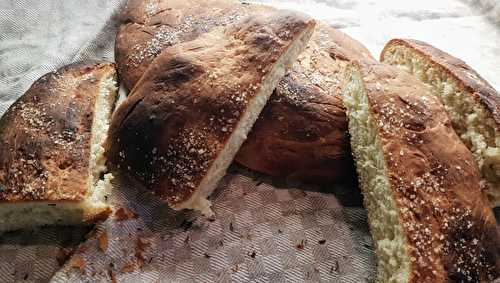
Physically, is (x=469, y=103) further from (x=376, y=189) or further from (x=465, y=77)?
(x=376, y=189)

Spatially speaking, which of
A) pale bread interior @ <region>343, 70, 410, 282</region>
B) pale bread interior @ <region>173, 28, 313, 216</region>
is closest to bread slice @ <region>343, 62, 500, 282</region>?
pale bread interior @ <region>343, 70, 410, 282</region>

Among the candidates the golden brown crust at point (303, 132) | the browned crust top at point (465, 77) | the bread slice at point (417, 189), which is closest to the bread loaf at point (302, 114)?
the golden brown crust at point (303, 132)

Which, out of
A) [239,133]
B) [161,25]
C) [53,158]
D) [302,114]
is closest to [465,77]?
[302,114]

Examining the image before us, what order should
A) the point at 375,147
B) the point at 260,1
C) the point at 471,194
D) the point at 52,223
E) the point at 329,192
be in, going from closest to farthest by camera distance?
the point at 471,194
the point at 375,147
the point at 52,223
the point at 329,192
the point at 260,1

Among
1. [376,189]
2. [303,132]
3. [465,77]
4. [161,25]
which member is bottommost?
[376,189]

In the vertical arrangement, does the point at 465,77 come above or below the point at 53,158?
above

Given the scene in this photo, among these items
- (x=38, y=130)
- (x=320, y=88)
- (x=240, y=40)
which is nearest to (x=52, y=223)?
(x=38, y=130)

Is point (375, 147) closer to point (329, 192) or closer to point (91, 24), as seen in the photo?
point (329, 192)
